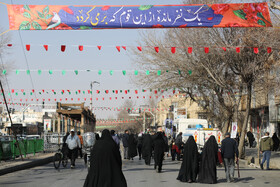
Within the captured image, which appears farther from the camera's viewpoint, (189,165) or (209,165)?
(189,165)

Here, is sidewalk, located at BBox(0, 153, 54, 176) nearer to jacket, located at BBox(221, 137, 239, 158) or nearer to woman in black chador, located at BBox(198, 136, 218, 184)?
woman in black chador, located at BBox(198, 136, 218, 184)

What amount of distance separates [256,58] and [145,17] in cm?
1014

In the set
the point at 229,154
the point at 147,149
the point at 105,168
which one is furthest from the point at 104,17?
the point at 105,168

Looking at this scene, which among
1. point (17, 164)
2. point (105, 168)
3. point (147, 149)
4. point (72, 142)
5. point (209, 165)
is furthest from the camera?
point (147, 149)

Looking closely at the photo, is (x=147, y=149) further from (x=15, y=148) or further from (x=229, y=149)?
(x=229, y=149)

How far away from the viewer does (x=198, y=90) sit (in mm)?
33812

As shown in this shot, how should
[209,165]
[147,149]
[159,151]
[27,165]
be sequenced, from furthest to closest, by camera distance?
[147,149] < [27,165] < [159,151] < [209,165]

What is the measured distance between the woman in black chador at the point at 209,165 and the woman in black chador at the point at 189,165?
22 centimetres

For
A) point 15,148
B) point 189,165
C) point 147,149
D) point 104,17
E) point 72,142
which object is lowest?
point 189,165

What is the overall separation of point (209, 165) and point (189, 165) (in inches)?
24.5

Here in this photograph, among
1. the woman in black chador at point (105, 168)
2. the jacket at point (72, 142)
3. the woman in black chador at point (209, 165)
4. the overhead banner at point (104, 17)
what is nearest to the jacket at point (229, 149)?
the woman in black chador at point (209, 165)

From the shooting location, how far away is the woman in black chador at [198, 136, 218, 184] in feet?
48.0

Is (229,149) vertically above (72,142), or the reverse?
(72,142)

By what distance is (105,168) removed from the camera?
28.7 ft
